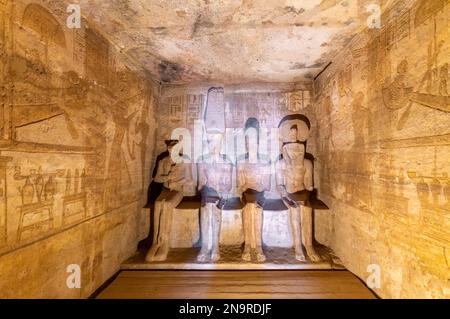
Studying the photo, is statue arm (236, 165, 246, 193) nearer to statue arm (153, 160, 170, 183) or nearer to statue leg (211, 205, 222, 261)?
statue leg (211, 205, 222, 261)

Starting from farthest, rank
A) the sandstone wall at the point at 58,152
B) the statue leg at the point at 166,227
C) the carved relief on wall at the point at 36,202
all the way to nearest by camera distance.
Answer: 1. the statue leg at the point at 166,227
2. the carved relief on wall at the point at 36,202
3. the sandstone wall at the point at 58,152

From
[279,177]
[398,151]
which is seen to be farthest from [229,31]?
[279,177]

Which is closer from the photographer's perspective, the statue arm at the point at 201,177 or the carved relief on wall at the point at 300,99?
the statue arm at the point at 201,177

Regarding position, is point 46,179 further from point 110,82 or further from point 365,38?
point 365,38

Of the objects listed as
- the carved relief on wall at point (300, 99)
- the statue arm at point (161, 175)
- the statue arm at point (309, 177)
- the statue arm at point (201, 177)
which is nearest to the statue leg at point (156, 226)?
the statue arm at point (161, 175)

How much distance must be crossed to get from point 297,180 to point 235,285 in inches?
95.2

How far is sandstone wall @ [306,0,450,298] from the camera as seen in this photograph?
1932 millimetres

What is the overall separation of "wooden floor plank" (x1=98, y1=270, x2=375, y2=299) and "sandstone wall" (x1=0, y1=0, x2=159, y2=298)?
1.56 ft

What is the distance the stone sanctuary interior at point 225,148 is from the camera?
2.02 metres

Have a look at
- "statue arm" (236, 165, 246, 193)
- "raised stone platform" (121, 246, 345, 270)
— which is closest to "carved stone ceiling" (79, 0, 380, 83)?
"statue arm" (236, 165, 246, 193)

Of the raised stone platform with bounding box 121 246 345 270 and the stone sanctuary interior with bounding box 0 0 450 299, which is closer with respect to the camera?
the stone sanctuary interior with bounding box 0 0 450 299

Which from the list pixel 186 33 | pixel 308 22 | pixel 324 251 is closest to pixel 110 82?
pixel 186 33

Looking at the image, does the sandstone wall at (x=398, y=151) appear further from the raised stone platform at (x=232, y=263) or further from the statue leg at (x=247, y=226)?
the statue leg at (x=247, y=226)

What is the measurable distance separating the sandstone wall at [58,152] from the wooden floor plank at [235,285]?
48cm
